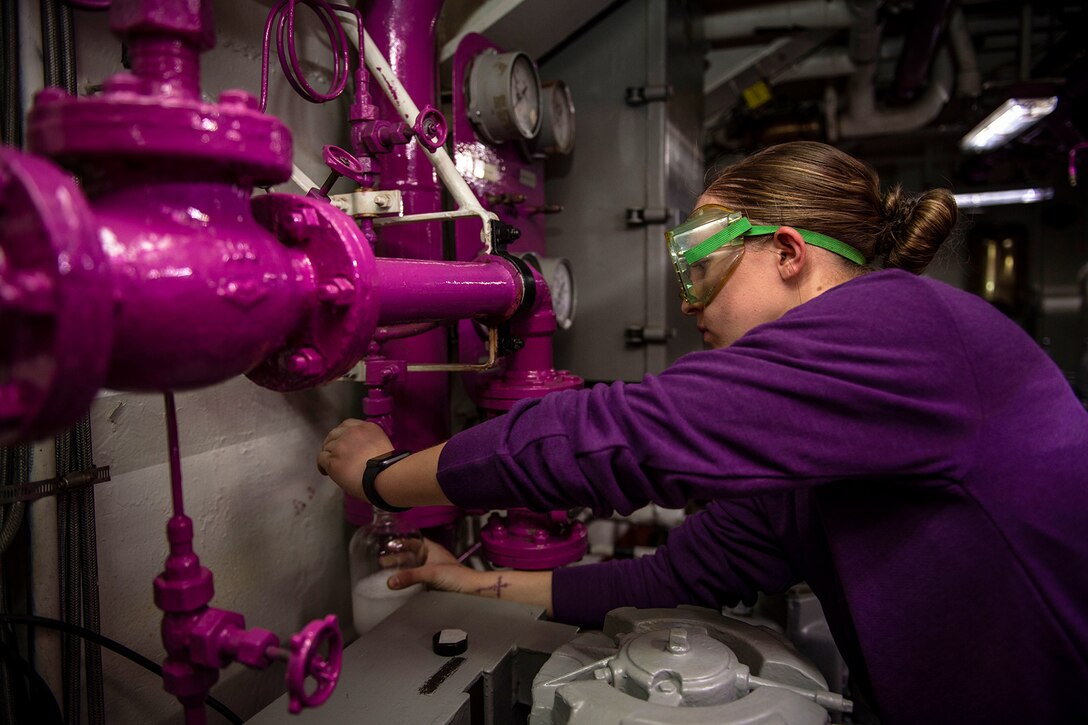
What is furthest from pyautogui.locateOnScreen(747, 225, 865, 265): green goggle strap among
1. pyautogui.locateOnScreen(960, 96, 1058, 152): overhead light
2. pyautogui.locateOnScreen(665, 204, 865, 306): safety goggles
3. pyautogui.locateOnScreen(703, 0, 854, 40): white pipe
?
pyautogui.locateOnScreen(960, 96, 1058, 152): overhead light

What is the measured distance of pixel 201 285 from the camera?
21.2 inches

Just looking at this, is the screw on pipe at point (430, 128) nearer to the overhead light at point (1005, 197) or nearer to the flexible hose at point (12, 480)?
the flexible hose at point (12, 480)

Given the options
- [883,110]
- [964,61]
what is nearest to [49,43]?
[964,61]

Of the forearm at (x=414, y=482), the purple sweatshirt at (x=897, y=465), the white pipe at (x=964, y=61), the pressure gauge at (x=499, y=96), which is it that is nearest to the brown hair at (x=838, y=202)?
the purple sweatshirt at (x=897, y=465)

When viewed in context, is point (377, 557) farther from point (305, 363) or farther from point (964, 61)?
point (964, 61)

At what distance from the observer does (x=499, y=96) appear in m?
1.70

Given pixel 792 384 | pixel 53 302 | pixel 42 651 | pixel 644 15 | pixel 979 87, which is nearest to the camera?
pixel 53 302

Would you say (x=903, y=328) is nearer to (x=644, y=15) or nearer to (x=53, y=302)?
(x=53, y=302)

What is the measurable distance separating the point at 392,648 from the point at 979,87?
4.35 m

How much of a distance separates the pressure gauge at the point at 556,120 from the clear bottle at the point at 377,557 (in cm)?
118

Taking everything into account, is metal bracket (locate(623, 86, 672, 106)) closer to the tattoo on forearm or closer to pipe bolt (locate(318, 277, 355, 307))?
the tattoo on forearm

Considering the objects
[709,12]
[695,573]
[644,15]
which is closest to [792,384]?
[695,573]

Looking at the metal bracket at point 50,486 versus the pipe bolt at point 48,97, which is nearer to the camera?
the pipe bolt at point 48,97

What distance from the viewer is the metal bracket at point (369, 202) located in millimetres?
1239
